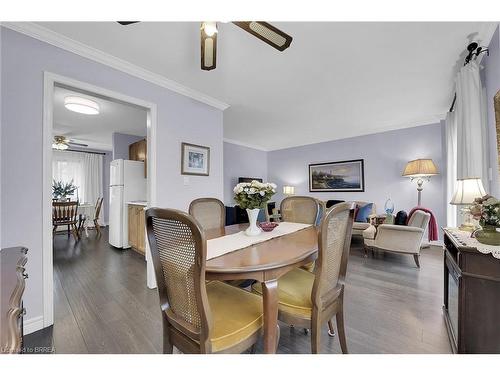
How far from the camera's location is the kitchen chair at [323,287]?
3.52 feet

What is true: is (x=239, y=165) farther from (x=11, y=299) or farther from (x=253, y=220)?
(x=11, y=299)

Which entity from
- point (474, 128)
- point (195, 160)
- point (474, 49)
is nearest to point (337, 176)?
point (474, 128)

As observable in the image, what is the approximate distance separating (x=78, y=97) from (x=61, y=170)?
427cm

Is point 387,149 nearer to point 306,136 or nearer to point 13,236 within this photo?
point 306,136

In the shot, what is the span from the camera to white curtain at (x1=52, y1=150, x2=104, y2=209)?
5.82 meters

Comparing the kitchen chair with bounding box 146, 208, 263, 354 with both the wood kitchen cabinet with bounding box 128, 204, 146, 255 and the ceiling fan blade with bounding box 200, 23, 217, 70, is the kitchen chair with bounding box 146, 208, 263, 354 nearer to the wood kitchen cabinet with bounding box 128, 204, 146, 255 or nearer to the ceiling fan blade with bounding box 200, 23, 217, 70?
the ceiling fan blade with bounding box 200, 23, 217, 70

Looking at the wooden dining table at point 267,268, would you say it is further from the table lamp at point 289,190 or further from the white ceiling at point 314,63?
the table lamp at point 289,190

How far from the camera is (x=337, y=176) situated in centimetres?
527

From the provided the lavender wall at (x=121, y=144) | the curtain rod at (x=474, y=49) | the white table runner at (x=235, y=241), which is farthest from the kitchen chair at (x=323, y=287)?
the lavender wall at (x=121, y=144)

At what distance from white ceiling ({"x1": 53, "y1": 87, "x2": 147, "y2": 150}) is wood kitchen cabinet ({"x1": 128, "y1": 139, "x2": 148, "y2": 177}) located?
0.34m

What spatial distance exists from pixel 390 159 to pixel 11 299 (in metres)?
5.47

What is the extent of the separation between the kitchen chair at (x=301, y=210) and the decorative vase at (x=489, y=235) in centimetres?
114

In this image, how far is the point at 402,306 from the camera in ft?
6.27
